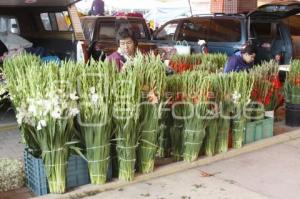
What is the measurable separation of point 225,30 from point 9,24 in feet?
14.7

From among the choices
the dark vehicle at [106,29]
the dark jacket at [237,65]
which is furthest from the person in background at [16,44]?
the dark jacket at [237,65]

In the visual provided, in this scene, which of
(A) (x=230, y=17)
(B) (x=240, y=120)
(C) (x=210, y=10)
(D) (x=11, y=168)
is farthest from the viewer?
(C) (x=210, y=10)

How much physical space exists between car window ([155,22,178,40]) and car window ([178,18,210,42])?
0.33 m

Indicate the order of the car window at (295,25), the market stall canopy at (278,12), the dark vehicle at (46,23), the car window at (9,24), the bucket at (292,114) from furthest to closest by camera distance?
the car window at (295,25)
the market stall canopy at (278,12)
the car window at (9,24)
the dark vehicle at (46,23)
the bucket at (292,114)

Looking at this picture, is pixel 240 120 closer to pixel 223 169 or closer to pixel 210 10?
pixel 223 169

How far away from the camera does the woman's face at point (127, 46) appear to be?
16.9 ft

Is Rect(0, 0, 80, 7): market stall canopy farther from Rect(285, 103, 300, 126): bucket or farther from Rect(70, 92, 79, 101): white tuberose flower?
Rect(70, 92, 79, 101): white tuberose flower

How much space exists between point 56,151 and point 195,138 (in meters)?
1.55

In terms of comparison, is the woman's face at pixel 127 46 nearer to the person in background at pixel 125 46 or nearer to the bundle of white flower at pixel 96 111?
the person in background at pixel 125 46

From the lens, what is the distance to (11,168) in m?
4.16

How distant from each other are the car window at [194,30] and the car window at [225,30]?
0.18 metres

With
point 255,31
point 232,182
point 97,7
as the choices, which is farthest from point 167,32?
point 232,182

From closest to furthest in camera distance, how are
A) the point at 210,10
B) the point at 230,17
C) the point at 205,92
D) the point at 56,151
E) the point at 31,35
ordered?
the point at 56,151
the point at 205,92
the point at 31,35
the point at 230,17
the point at 210,10

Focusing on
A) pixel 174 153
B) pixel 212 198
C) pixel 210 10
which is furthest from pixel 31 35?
pixel 210 10
